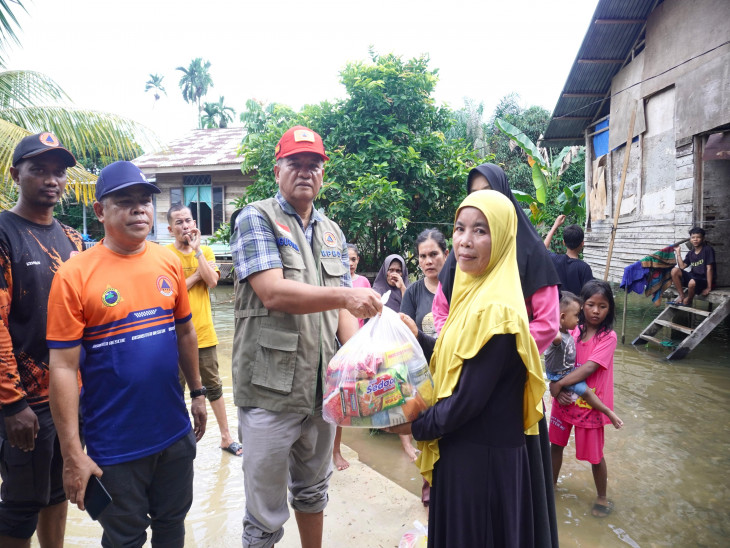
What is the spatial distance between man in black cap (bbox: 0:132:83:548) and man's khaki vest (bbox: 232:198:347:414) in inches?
36.5

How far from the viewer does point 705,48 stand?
7105mm

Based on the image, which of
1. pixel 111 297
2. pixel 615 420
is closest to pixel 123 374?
pixel 111 297

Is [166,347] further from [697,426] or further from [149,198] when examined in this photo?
[697,426]

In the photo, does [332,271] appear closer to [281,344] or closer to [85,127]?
[281,344]

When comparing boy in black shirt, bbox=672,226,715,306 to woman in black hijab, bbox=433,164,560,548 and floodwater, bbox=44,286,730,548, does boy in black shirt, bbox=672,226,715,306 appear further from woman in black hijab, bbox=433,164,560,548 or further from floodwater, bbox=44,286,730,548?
woman in black hijab, bbox=433,164,560,548

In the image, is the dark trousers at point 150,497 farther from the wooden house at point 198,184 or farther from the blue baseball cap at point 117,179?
the wooden house at point 198,184

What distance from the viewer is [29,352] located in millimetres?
2170

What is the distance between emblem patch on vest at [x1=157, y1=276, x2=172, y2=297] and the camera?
2.09 metres

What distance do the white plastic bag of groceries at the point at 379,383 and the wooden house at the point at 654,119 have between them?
23.4ft

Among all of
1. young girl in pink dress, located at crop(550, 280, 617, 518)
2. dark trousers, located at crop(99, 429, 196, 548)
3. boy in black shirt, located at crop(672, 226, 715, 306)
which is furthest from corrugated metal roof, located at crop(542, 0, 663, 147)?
dark trousers, located at crop(99, 429, 196, 548)

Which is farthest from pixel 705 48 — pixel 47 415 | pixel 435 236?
pixel 47 415

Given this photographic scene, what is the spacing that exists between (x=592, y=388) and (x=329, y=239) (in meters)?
2.15

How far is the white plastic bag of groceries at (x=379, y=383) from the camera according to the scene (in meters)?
1.70

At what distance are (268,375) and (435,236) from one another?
1929mm
